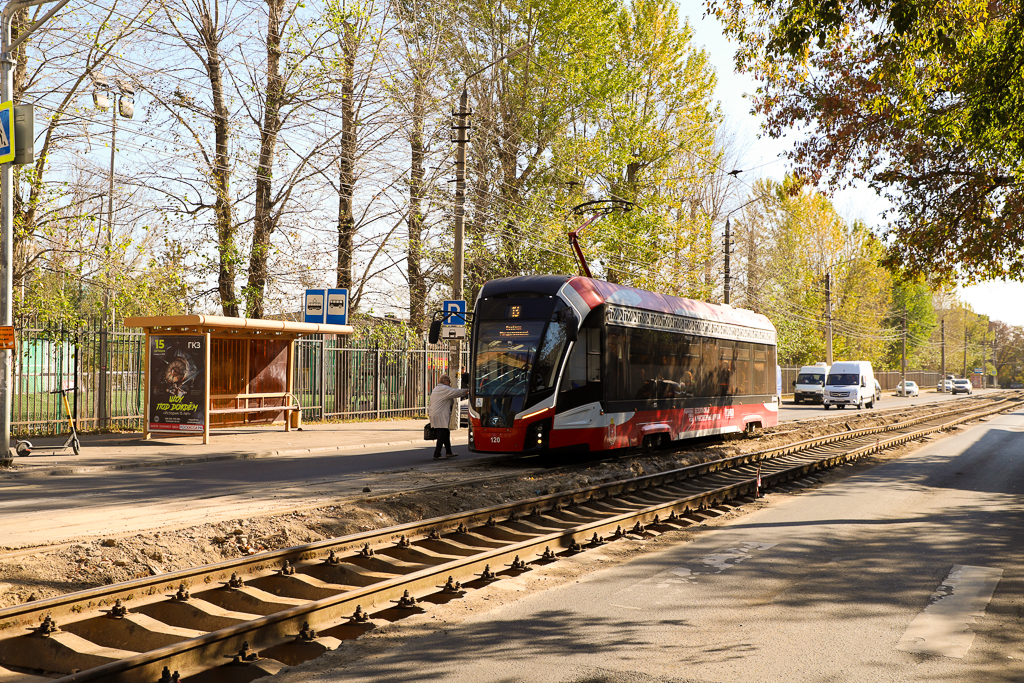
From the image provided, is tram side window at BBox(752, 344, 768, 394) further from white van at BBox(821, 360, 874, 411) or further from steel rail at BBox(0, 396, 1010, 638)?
white van at BBox(821, 360, 874, 411)

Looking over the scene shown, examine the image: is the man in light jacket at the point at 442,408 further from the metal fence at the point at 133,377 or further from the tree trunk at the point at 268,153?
the tree trunk at the point at 268,153

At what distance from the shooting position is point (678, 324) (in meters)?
18.3

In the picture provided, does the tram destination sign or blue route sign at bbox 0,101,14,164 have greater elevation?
blue route sign at bbox 0,101,14,164

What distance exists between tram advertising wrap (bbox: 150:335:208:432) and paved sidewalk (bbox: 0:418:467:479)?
501 millimetres

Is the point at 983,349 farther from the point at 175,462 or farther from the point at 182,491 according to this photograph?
the point at 182,491

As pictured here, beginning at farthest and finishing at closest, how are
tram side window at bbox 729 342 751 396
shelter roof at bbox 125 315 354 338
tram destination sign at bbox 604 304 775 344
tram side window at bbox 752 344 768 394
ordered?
tram side window at bbox 752 344 768 394
tram side window at bbox 729 342 751 396
shelter roof at bbox 125 315 354 338
tram destination sign at bbox 604 304 775 344

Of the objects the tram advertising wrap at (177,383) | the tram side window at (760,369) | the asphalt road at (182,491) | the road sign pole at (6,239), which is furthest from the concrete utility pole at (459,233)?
the road sign pole at (6,239)

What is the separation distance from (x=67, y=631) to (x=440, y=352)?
25.0 m

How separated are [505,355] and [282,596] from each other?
8473 mm

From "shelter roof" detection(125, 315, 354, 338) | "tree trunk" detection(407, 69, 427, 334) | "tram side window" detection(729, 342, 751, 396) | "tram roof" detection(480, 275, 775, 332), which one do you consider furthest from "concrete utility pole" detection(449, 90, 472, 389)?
"tram side window" detection(729, 342, 751, 396)

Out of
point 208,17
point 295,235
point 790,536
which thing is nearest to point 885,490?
point 790,536

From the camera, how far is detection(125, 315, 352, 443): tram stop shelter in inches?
705

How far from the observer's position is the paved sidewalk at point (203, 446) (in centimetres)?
1415

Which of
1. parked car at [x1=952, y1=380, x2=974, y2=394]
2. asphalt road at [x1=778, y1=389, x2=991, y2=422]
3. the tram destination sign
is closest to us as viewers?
the tram destination sign
